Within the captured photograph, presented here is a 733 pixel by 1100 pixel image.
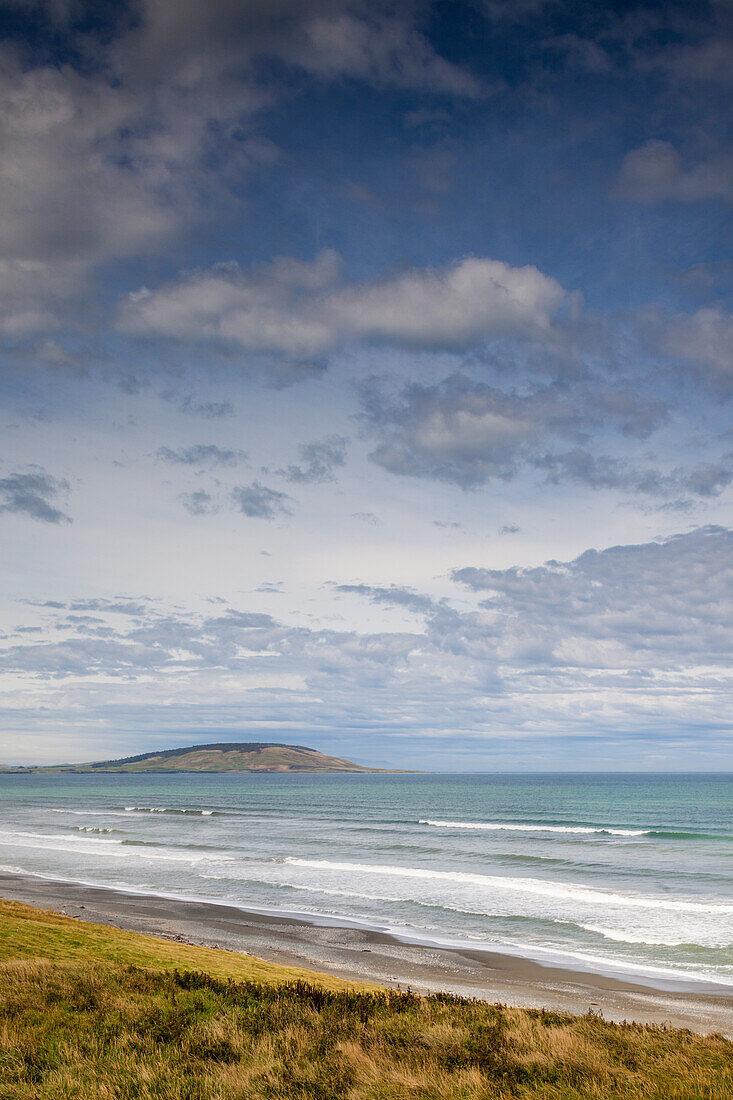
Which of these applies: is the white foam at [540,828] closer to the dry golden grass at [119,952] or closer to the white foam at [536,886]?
the white foam at [536,886]

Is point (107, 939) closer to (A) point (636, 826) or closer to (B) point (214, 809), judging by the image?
(A) point (636, 826)

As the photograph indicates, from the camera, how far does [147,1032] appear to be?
32.2 feet

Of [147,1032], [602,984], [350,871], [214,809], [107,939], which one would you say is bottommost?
[214,809]

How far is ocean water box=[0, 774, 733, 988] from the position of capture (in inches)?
1043

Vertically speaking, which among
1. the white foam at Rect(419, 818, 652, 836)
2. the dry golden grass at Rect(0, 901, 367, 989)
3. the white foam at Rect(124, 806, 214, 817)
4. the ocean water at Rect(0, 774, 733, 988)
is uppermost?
the dry golden grass at Rect(0, 901, 367, 989)

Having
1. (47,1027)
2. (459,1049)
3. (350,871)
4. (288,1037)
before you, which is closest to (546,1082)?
(459,1049)

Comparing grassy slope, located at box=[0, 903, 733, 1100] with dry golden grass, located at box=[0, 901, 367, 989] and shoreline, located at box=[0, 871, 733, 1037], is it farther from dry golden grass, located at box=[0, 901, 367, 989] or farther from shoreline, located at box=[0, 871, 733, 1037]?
shoreline, located at box=[0, 871, 733, 1037]

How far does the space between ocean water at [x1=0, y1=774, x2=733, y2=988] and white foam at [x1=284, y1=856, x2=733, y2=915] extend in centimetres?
12

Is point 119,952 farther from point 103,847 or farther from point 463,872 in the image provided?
point 103,847

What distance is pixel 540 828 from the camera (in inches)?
2655

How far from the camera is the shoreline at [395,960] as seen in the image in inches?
714

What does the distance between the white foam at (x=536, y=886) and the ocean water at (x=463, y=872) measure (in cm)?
12

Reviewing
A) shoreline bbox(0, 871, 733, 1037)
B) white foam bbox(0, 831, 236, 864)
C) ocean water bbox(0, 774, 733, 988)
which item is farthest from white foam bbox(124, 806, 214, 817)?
shoreline bbox(0, 871, 733, 1037)

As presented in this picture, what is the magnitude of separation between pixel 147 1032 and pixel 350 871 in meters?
35.3
